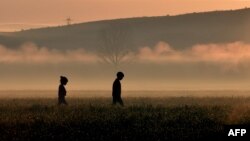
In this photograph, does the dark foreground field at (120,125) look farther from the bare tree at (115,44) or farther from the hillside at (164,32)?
the hillside at (164,32)

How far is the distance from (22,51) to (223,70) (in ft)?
197

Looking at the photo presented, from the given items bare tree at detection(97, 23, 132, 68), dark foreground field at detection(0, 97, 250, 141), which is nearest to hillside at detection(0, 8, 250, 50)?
bare tree at detection(97, 23, 132, 68)

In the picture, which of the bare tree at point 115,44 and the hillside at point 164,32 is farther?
the hillside at point 164,32

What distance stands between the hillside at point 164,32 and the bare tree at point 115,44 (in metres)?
0.54

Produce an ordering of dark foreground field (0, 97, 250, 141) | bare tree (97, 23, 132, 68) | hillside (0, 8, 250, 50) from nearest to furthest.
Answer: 1. dark foreground field (0, 97, 250, 141)
2. bare tree (97, 23, 132, 68)
3. hillside (0, 8, 250, 50)

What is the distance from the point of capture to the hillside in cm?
16838

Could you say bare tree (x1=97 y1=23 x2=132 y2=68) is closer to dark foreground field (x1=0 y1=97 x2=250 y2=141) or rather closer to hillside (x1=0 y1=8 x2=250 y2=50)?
hillside (x1=0 y1=8 x2=250 y2=50)

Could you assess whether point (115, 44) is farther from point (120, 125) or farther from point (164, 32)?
point (120, 125)

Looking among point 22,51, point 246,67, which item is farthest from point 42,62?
point 246,67

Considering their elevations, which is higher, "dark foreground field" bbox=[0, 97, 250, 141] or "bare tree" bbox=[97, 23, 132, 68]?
"bare tree" bbox=[97, 23, 132, 68]

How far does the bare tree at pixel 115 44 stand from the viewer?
143m

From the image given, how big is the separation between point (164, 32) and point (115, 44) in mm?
32119

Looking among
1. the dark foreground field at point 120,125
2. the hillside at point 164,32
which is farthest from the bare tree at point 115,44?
the dark foreground field at point 120,125

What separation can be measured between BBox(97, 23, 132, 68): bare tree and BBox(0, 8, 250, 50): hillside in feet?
1.77
